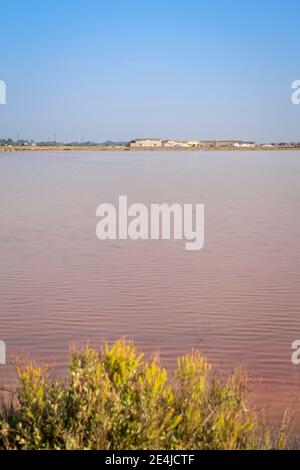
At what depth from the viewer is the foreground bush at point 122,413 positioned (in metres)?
4.00

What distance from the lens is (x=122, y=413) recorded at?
161 inches

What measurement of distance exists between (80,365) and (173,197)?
22.1m

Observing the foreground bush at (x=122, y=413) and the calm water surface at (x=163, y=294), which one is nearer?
the foreground bush at (x=122, y=413)

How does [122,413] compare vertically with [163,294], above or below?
above

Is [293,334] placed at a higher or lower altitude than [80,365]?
lower

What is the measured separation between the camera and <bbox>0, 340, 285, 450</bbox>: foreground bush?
3996 mm

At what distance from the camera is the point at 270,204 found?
24750 millimetres

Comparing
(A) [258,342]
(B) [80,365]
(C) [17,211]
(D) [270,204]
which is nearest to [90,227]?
(C) [17,211]

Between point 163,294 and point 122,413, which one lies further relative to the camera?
point 163,294

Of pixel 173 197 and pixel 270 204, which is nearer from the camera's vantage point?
pixel 270 204

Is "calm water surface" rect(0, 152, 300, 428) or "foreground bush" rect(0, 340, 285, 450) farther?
"calm water surface" rect(0, 152, 300, 428)

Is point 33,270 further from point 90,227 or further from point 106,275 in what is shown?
point 90,227
